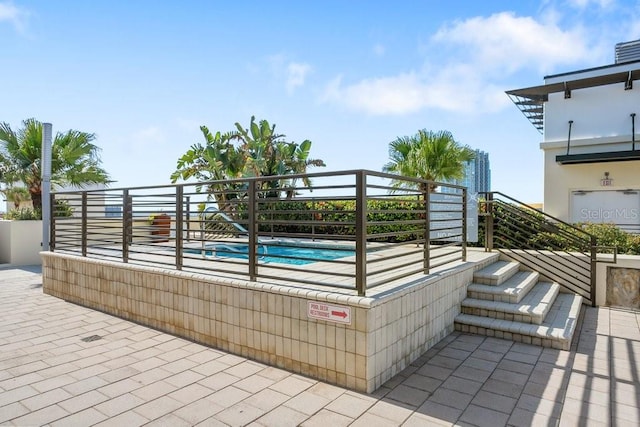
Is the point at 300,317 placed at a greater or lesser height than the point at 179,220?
lesser

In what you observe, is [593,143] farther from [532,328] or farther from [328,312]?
[328,312]

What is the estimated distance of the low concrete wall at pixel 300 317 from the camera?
3150mm

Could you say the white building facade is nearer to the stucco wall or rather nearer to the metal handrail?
the stucco wall

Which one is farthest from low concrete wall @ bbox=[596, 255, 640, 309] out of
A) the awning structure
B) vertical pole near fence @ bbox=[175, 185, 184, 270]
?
the awning structure

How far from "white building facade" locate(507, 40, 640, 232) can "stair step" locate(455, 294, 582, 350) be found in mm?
7355

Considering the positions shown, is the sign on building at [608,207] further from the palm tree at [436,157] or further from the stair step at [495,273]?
the stair step at [495,273]

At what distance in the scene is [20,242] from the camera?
1074 cm

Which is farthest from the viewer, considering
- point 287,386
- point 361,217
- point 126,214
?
point 126,214

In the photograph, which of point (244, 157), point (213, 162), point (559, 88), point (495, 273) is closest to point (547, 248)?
point (495, 273)

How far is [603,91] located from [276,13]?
9.77 meters

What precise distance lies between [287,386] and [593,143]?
11.7m

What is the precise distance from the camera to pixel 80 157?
1130 cm

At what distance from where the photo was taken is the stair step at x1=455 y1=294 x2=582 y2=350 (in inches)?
166

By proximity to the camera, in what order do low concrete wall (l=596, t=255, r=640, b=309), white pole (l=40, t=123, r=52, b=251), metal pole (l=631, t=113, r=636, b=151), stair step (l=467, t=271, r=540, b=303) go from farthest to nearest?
metal pole (l=631, t=113, r=636, b=151)
white pole (l=40, t=123, r=52, b=251)
low concrete wall (l=596, t=255, r=640, b=309)
stair step (l=467, t=271, r=540, b=303)
